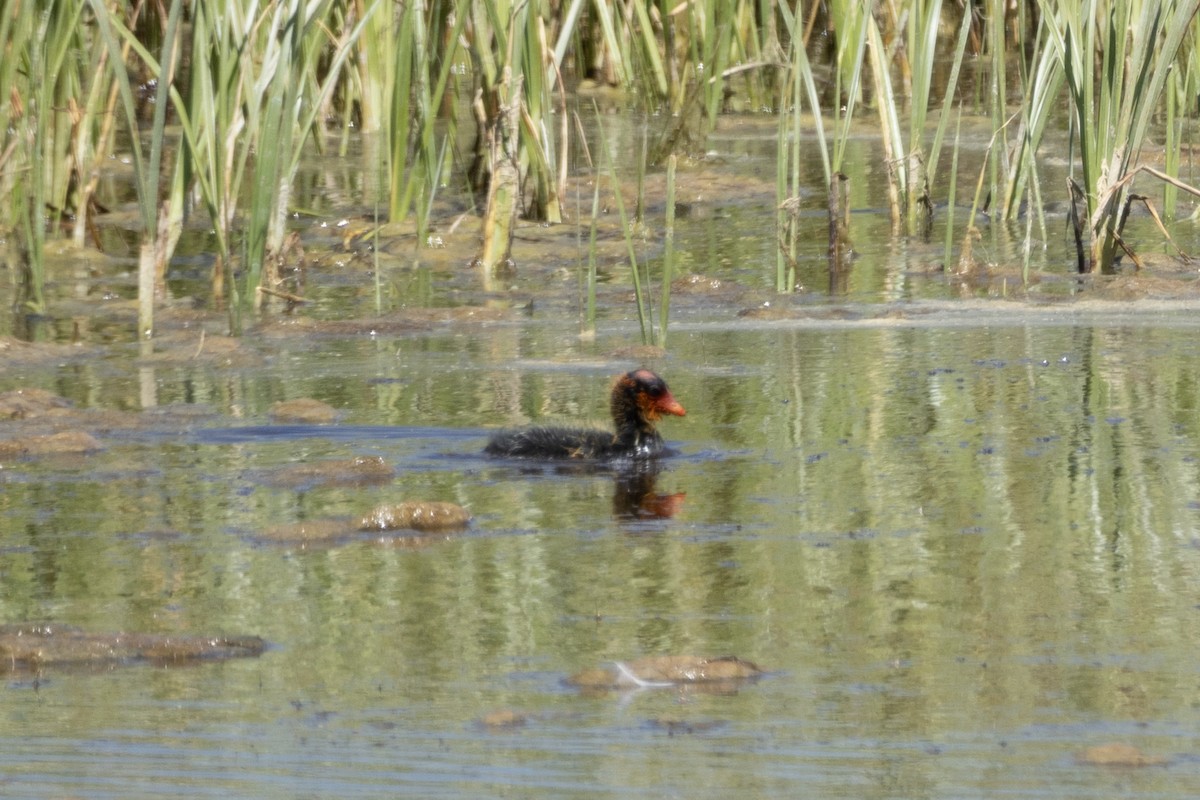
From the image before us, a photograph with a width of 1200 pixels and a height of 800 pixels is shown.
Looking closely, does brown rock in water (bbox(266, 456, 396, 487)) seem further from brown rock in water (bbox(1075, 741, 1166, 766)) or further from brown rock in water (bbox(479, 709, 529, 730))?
brown rock in water (bbox(1075, 741, 1166, 766))

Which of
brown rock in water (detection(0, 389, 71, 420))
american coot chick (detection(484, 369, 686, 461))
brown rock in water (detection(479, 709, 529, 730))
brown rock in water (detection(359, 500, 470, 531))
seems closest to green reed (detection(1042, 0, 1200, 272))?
american coot chick (detection(484, 369, 686, 461))

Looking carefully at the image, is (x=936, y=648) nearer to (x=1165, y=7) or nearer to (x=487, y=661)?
(x=487, y=661)

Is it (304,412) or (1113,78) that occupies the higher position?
(1113,78)

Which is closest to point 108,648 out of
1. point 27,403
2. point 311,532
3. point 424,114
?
point 311,532

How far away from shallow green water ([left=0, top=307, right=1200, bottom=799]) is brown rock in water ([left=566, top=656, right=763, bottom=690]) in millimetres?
54

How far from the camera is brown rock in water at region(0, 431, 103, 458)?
5.18 m

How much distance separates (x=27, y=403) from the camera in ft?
18.9

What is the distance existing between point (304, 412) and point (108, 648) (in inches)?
91.9

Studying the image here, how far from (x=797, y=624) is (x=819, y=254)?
525 cm

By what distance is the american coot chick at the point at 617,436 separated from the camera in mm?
5188

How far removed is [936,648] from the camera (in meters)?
3.27

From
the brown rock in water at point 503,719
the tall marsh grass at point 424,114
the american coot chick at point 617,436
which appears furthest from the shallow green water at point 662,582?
the tall marsh grass at point 424,114

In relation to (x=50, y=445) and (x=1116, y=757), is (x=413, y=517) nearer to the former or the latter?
(x=50, y=445)

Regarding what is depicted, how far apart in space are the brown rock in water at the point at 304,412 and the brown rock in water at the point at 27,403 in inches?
25.1
